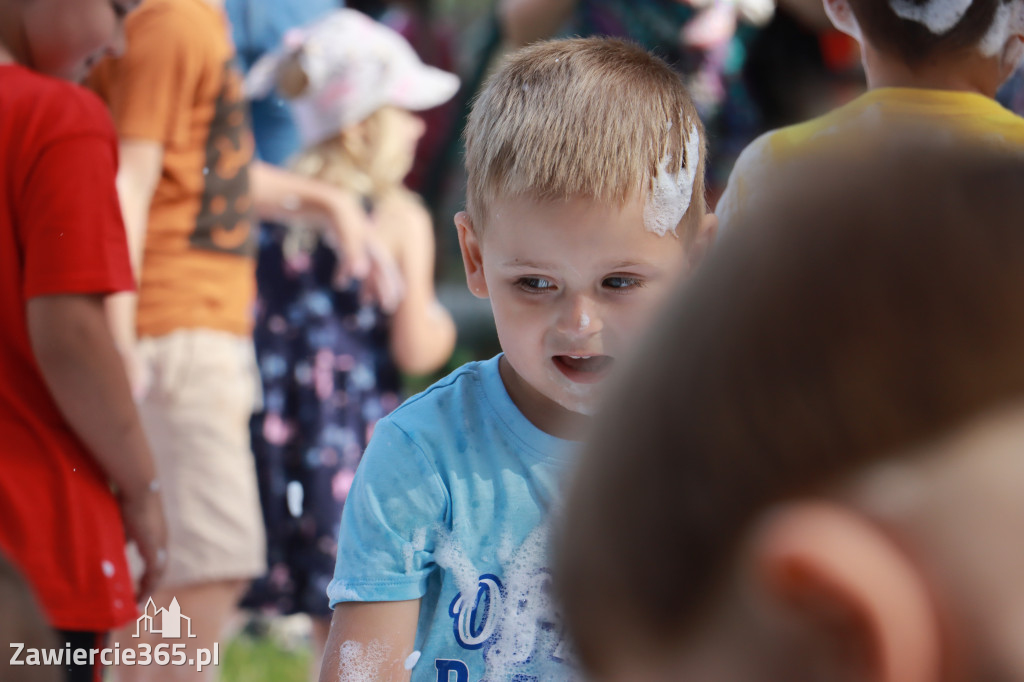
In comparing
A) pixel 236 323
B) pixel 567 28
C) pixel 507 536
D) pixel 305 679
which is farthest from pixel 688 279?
pixel 305 679

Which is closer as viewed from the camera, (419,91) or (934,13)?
(934,13)

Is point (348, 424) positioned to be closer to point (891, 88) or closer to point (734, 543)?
point (891, 88)

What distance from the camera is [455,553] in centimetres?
135

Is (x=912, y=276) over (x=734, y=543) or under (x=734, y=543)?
over

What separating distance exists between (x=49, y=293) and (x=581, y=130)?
0.99m

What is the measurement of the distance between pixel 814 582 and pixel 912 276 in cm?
15

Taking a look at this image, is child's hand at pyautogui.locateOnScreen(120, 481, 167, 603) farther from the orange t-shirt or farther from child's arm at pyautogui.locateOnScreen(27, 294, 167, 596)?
the orange t-shirt

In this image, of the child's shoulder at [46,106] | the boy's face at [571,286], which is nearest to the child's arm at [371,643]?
the boy's face at [571,286]

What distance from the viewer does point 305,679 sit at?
3.16m

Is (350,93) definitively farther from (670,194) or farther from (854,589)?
(854,589)

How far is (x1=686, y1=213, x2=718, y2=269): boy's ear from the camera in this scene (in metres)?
1.51

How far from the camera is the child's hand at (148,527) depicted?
6.48ft

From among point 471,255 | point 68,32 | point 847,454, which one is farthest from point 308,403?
point 847,454

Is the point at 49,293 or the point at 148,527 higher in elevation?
the point at 49,293
